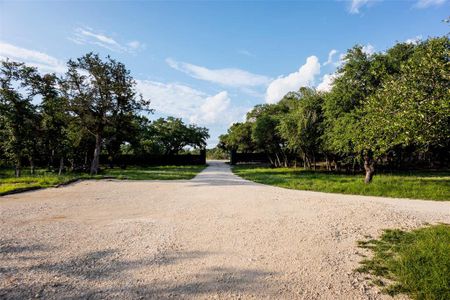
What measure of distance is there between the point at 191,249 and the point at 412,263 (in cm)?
363

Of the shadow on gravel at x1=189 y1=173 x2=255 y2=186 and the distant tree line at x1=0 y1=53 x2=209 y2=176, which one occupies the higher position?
the distant tree line at x1=0 y1=53 x2=209 y2=176

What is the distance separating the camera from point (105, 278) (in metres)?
3.46

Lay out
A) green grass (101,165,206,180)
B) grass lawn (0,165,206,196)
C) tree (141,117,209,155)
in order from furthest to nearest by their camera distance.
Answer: tree (141,117,209,155), green grass (101,165,206,180), grass lawn (0,165,206,196)

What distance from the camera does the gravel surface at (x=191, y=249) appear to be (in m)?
3.26

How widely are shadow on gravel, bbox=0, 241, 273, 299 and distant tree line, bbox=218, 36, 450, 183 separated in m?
5.80

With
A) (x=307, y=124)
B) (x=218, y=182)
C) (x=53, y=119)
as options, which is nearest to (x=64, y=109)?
(x=53, y=119)

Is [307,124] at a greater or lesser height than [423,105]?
greater

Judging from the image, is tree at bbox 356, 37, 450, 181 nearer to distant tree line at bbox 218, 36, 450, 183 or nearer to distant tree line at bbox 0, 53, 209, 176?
distant tree line at bbox 218, 36, 450, 183

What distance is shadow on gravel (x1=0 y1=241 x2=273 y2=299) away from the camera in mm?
3109

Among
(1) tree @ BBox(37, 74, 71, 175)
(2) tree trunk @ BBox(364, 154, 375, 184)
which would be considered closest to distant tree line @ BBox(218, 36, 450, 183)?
(2) tree trunk @ BBox(364, 154, 375, 184)

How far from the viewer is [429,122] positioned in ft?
19.7

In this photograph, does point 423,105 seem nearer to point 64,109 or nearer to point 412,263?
point 412,263

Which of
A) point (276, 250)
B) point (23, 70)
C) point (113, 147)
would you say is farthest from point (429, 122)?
point (113, 147)

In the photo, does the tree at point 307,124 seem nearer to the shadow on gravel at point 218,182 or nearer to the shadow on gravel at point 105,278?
the shadow on gravel at point 218,182
